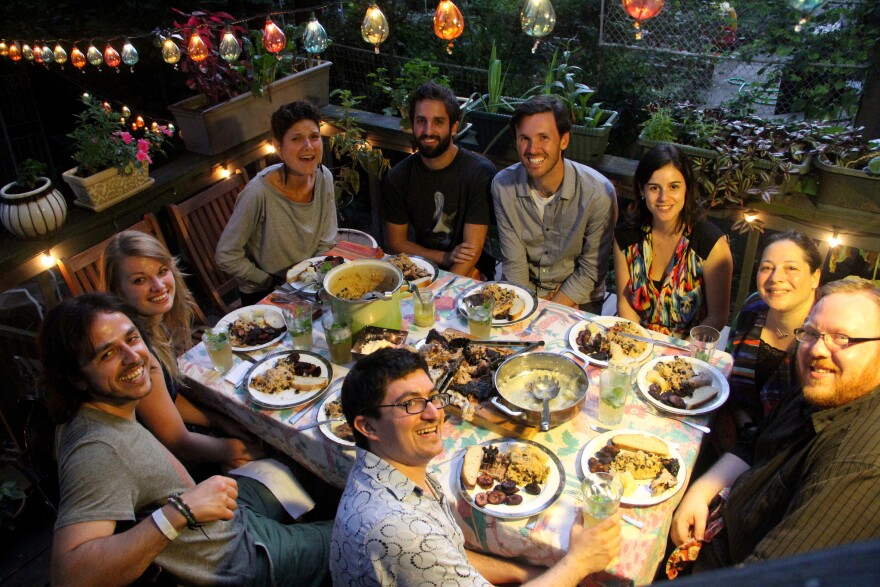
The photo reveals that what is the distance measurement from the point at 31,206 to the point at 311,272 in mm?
1599

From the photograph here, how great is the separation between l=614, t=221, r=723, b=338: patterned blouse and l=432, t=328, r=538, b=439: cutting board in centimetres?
124

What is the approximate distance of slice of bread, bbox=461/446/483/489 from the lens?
1.80 metres

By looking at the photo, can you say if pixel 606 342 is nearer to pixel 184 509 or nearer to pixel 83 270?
pixel 184 509

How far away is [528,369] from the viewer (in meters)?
2.21

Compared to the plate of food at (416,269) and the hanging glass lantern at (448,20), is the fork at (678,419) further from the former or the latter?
the hanging glass lantern at (448,20)

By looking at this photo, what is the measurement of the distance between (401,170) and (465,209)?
1.38 feet

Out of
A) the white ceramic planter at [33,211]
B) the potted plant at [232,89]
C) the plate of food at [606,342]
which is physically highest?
the potted plant at [232,89]

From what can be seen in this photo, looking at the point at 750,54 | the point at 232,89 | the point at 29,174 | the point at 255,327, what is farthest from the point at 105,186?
the point at 750,54

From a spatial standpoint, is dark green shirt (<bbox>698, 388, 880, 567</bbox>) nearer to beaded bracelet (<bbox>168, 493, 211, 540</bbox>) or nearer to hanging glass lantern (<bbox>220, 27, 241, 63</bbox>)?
beaded bracelet (<bbox>168, 493, 211, 540</bbox>)

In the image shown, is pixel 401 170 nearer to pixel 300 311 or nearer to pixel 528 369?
→ pixel 300 311

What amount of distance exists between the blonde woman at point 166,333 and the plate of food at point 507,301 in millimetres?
1081

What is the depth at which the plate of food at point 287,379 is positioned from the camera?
A: 2211 mm

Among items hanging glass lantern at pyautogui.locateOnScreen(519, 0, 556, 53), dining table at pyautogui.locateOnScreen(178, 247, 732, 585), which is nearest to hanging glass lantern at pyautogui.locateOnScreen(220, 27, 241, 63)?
dining table at pyautogui.locateOnScreen(178, 247, 732, 585)

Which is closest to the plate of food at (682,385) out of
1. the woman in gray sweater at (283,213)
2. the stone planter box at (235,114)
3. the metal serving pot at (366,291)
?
the metal serving pot at (366,291)
